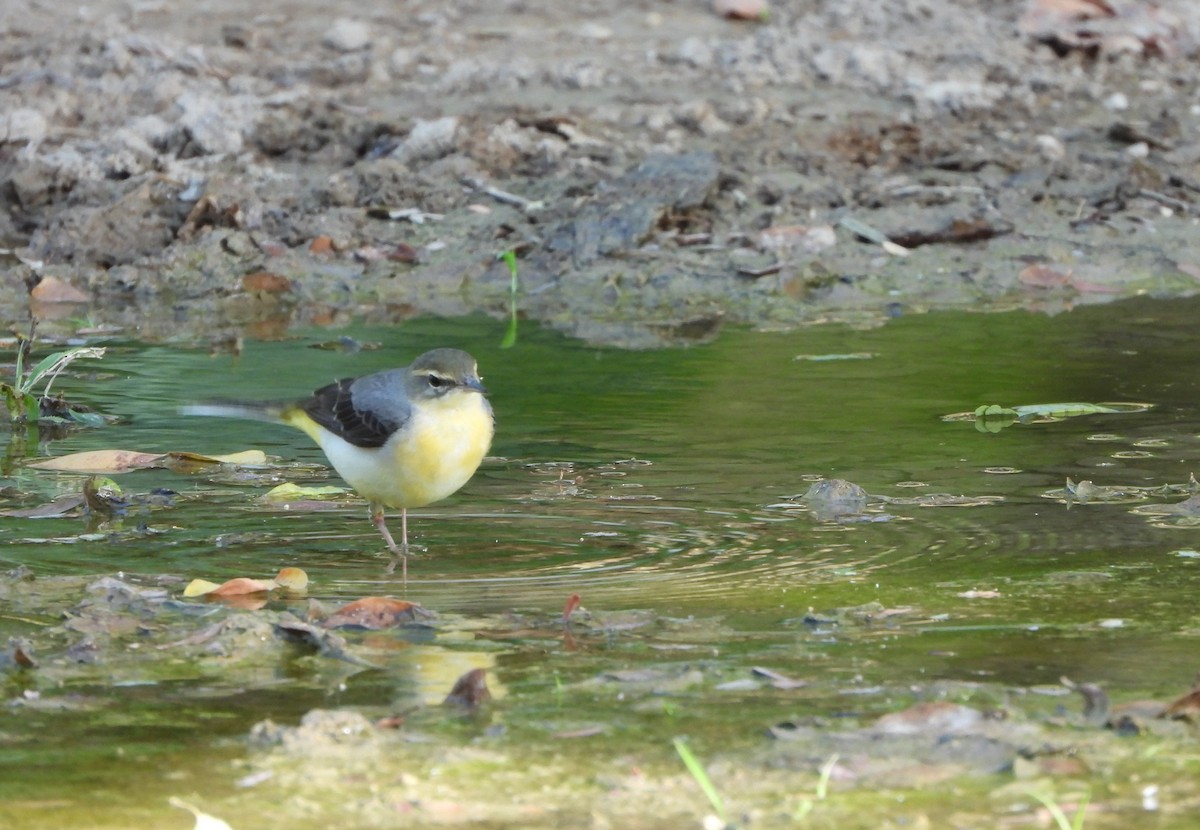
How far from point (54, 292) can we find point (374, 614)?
6928 millimetres

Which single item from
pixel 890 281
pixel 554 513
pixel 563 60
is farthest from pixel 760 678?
pixel 563 60

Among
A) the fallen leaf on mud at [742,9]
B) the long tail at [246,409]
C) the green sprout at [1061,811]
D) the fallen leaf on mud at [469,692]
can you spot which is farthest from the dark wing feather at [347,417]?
the fallen leaf on mud at [742,9]

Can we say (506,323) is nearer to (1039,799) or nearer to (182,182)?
(182,182)

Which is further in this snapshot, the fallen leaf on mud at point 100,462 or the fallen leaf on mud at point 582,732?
the fallen leaf on mud at point 100,462

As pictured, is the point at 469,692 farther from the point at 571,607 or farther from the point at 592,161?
the point at 592,161

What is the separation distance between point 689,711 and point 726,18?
12.4 meters

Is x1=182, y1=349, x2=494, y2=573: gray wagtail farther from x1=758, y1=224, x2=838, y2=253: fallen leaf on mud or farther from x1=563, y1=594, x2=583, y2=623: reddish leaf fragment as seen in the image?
x1=758, y1=224, x2=838, y2=253: fallen leaf on mud

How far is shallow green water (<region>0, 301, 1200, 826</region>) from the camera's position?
4414 mm

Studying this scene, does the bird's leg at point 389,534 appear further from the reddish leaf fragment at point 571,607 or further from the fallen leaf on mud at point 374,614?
the reddish leaf fragment at point 571,607

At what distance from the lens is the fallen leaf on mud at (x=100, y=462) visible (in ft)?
23.8

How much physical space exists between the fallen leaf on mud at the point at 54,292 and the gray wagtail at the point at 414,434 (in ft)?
17.2

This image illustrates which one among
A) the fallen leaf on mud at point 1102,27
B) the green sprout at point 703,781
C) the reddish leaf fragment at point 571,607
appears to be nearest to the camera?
the green sprout at point 703,781

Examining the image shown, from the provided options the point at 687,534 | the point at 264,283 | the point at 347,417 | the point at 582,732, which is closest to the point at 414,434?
the point at 347,417

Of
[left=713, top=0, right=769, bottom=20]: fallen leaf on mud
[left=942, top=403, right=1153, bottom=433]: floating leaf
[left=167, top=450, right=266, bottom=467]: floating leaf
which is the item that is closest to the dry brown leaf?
[left=167, top=450, right=266, bottom=467]: floating leaf
